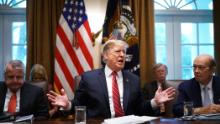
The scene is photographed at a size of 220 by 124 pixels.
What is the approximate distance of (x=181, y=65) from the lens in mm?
5414

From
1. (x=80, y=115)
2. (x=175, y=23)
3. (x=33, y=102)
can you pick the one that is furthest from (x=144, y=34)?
(x=80, y=115)

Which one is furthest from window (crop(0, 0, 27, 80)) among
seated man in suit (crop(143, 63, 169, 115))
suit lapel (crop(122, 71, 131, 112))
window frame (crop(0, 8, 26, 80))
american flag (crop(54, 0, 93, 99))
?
suit lapel (crop(122, 71, 131, 112))

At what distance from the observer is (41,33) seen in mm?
4883

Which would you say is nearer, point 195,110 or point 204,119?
point 204,119

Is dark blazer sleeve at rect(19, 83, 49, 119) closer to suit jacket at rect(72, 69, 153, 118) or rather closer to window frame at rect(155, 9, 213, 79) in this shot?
suit jacket at rect(72, 69, 153, 118)

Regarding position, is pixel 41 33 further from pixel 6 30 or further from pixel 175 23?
pixel 175 23

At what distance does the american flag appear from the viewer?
4.58m

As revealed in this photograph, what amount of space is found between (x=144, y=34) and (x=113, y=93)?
7.54 ft

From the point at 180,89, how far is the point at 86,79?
0.86 metres

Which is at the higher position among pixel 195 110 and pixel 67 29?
pixel 67 29

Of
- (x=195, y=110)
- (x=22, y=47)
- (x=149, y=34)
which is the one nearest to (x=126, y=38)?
(x=149, y=34)

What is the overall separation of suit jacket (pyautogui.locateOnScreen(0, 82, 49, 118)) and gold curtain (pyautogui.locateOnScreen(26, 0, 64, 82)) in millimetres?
1951

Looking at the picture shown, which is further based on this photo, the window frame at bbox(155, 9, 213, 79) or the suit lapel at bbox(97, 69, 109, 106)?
the window frame at bbox(155, 9, 213, 79)

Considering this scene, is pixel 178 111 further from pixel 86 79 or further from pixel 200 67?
pixel 86 79
